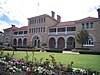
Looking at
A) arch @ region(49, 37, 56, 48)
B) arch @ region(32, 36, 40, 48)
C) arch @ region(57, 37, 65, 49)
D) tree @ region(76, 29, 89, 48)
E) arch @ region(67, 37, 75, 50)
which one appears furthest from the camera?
arch @ region(32, 36, 40, 48)

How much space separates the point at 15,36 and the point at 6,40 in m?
5.94

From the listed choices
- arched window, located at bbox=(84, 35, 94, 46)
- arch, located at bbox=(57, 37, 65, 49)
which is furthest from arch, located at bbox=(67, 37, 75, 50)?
arched window, located at bbox=(84, 35, 94, 46)

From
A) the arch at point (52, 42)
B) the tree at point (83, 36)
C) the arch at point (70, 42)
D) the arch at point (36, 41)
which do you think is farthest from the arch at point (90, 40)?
the arch at point (36, 41)

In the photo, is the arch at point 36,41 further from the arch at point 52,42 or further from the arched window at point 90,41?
the arched window at point 90,41

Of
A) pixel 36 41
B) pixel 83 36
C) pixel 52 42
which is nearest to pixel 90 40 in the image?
pixel 83 36

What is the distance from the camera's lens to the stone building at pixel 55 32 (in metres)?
47.5

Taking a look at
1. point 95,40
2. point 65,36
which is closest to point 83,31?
point 95,40

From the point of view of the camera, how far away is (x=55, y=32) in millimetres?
56688

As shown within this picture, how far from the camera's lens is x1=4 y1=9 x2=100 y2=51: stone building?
4747 cm

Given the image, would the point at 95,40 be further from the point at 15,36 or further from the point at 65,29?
the point at 15,36

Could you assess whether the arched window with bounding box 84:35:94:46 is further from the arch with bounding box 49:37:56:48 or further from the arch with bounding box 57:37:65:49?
the arch with bounding box 49:37:56:48

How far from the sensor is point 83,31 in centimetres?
4475

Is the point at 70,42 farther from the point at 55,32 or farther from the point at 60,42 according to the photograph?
the point at 55,32

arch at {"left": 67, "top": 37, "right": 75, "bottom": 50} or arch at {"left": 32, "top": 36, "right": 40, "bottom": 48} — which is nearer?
arch at {"left": 67, "top": 37, "right": 75, "bottom": 50}
